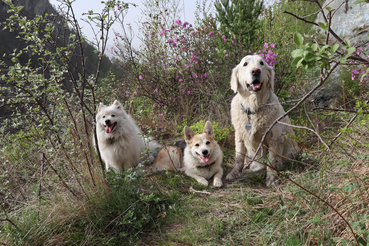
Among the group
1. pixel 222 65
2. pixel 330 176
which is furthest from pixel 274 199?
pixel 222 65

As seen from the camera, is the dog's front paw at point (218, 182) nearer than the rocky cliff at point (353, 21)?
Yes

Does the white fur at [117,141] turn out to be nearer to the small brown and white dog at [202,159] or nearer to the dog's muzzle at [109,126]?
the dog's muzzle at [109,126]

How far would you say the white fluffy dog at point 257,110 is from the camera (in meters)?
3.67

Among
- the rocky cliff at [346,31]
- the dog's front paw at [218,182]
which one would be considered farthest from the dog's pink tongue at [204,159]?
the rocky cliff at [346,31]

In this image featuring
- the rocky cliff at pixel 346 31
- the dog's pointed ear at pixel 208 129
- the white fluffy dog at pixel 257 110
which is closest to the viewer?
the white fluffy dog at pixel 257 110

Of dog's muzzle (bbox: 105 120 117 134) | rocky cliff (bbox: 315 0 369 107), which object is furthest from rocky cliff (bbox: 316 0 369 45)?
dog's muzzle (bbox: 105 120 117 134)

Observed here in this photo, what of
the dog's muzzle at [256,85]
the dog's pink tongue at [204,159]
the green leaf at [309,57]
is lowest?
the dog's pink tongue at [204,159]

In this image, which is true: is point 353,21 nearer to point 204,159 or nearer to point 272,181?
point 272,181

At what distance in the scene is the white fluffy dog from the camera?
3668mm

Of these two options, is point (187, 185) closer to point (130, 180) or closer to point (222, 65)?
point (130, 180)

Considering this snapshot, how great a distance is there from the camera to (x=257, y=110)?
Result: 3.77 metres

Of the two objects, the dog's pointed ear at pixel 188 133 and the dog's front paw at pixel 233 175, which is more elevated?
the dog's pointed ear at pixel 188 133

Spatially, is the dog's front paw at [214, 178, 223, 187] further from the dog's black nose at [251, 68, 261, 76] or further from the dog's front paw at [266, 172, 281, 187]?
the dog's black nose at [251, 68, 261, 76]

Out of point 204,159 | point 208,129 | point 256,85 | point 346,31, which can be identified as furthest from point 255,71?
point 346,31
